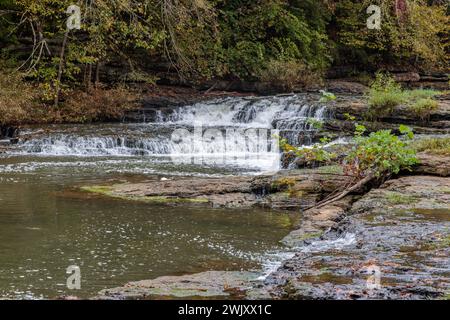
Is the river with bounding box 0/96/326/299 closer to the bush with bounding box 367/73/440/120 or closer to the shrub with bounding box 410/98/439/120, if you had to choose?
the bush with bounding box 367/73/440/120

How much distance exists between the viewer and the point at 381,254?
22.4ft

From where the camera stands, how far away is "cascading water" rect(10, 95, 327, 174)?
19.4 m

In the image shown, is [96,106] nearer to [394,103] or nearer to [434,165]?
[394,103]

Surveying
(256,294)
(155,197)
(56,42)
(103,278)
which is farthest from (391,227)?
(56,42)

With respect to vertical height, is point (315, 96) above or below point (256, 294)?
above

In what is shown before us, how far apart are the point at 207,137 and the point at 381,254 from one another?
14359 mm

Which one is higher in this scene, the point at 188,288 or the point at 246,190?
the point at 246,190

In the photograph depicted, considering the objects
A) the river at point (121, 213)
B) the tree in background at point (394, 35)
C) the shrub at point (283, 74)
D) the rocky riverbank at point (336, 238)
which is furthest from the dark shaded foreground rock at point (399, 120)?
the tree in background at point (394, 35)

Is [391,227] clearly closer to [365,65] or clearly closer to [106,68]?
[106,68]

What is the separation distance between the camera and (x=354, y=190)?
35.7 feet

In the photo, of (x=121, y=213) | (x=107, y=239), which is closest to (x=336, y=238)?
(x=107, y=239)

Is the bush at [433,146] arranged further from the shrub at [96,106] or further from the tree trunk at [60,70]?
the tree trunk at [60,70]

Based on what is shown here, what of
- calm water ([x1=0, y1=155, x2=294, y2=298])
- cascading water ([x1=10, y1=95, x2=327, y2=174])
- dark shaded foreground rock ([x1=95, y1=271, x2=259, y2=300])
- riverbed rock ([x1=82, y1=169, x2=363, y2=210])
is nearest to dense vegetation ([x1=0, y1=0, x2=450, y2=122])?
cascading water ([x1=10, y1=95, x2=327, y2=174])

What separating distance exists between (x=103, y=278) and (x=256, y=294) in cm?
190
